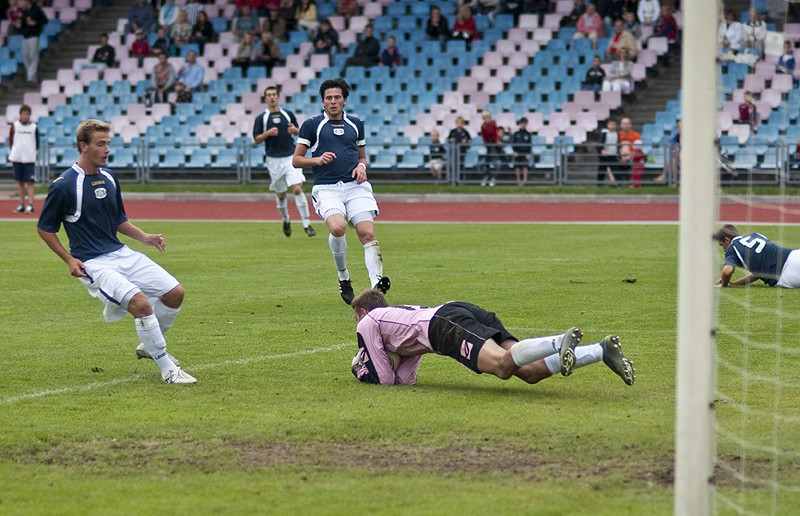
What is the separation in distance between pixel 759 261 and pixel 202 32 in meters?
27.7

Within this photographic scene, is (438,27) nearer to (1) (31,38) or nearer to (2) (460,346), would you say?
(1) (31,38)

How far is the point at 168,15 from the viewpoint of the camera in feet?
129

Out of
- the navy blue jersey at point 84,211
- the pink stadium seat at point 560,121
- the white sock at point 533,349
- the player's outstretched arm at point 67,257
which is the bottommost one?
the white sock at point 533,349

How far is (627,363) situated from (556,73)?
26814 millimetres

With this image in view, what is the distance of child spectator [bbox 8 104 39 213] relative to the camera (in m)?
26.9

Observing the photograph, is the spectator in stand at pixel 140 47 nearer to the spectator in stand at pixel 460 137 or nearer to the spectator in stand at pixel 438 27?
Answer: the spectator in stand at pixel 438 27

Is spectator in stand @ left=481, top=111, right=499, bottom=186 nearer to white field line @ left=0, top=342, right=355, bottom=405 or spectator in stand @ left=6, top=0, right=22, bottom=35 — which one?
spectator in stand @ left=6, top=0, right=22, bottom=35

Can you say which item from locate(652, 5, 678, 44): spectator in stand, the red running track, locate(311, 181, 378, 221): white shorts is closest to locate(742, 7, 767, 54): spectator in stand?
locate(311, 181, 378, 221): white shorts

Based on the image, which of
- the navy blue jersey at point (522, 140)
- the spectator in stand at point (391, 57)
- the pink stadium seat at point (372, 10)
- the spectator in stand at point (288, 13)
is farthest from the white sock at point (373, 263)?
the spectator in stand at point (288, 13)

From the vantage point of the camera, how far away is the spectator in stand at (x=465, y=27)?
35.5 metres

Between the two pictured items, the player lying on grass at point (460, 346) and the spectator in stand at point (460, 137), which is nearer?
the player lying on grass at point (460, 346)

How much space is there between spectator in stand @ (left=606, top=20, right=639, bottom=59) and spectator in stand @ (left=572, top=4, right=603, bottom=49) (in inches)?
28.9

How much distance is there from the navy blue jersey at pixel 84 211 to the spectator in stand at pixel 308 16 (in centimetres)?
2921

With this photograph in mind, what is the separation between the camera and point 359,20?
124 feet
